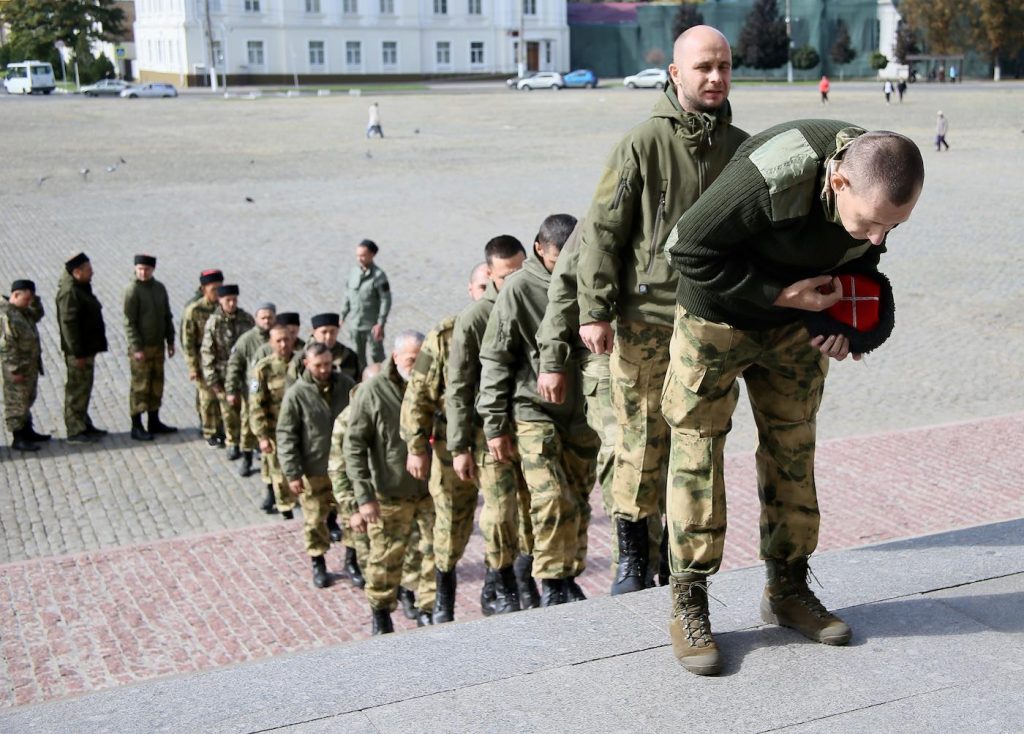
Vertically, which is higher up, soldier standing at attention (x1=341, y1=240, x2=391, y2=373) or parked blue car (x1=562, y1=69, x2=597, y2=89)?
parked blue car (x1=562, y1=69, x2=597, y2=89)

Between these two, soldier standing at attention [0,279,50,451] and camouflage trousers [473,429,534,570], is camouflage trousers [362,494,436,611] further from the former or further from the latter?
soldier standing at attention [0,279,50,451]

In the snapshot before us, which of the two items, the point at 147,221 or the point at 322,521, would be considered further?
the point at 147,221

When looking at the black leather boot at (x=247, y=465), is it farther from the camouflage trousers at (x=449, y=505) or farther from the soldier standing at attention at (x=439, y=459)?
the camouflage trousers at (x=449, y=505)

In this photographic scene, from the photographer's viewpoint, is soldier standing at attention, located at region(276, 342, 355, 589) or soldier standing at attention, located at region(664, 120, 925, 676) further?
soldier standing at attention, located at region(276, 342, 355, 589)

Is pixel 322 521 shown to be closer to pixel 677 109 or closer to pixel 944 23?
pixel 677 109

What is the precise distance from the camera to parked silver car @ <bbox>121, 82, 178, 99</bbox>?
68.7 m

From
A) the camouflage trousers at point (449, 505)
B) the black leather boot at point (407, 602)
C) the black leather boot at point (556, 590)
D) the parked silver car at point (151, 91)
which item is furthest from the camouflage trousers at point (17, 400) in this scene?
the parked silver car at point (151, 91)

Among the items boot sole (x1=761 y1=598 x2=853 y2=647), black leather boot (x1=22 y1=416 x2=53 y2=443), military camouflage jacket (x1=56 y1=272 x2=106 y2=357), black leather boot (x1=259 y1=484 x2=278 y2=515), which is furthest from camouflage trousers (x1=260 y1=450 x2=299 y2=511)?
boot sole (x1=761 y1=598 x2=853 y2=647)

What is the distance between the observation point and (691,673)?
12.3 ft

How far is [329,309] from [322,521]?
7.98 metres

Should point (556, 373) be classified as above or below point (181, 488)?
above

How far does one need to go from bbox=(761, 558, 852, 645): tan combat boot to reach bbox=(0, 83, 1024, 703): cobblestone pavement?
3.91m

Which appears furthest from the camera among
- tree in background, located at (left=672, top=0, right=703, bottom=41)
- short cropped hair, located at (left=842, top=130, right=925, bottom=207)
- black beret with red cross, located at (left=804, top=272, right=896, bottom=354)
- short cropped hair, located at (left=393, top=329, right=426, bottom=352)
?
tree in background, located at (left=672, top=0, right=703, bottom=41)

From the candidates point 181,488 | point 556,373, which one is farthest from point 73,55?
point 556,373
